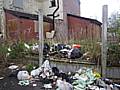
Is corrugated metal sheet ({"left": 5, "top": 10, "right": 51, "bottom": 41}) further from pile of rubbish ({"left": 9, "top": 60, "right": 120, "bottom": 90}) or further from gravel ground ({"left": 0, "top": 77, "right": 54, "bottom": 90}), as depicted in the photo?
gravel ground ({"left": 0, "top": 77, "right": 54, "bottom": 90})

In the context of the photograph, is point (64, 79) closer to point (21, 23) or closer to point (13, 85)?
point (13, 85)

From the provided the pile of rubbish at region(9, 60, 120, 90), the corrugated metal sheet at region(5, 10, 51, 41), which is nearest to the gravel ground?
the pile of rubbish at region(9, 60, 120, 90)

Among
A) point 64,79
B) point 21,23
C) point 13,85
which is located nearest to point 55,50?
point 64,79

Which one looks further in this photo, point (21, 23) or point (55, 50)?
point (21, 23)

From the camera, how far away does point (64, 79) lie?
5301mm

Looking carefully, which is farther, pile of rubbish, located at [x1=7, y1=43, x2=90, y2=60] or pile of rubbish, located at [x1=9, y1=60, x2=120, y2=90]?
pile of rubbish, located at [x1=7, y1=43, x2=90, y2=60]

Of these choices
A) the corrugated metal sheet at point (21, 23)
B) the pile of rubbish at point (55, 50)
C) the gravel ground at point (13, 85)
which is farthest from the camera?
the corrugated metal sheet at point (21, 23)

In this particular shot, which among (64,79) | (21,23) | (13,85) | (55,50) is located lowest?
(13,85)

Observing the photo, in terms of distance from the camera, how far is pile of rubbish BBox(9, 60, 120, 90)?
4770 millimetres

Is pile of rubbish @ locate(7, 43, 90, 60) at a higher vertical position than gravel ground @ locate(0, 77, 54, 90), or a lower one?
higher

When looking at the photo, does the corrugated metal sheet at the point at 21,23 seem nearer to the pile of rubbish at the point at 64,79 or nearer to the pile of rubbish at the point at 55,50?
the pile of rubbish at the point at 55,50

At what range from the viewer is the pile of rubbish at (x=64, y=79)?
4770 millimetres

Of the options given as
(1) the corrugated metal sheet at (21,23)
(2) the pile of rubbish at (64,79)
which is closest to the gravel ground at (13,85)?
(2) the pile of rubbish at (64,79)

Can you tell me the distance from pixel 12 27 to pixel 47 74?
26.2ft
